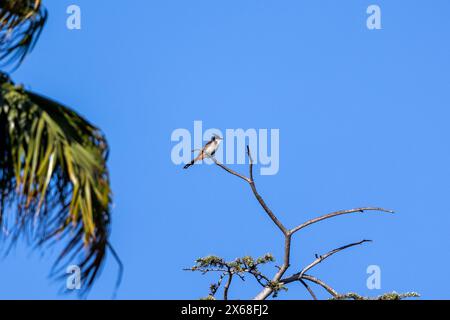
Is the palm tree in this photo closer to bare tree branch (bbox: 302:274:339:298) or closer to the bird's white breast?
bare tree branch (bbox: 302:274:339:298)

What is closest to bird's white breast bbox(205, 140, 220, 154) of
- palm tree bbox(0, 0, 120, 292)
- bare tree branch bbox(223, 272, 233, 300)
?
bare tree branch bbox(223, 272, 233, 300)

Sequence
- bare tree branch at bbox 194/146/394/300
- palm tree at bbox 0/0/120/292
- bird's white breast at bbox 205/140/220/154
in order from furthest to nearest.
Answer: bird's white breast at bbox 205/140/220/154 < bare tree branch at bbox 194/146/394/300 < palm tree at bbox 0/0/120/292

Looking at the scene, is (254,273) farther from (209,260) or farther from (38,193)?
(38,193)

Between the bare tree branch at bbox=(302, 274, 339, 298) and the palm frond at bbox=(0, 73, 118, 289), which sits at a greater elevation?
the palm frond at bbox=(0, 73, 118, 289)

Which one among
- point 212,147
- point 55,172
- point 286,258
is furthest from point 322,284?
point 212,147

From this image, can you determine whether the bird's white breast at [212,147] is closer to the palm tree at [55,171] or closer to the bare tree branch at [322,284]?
the bare tree branch at [322,284]

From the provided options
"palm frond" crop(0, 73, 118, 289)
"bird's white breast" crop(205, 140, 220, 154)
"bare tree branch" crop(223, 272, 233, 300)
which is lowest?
"bare tree branch" crop(223, 272, 233, 300)

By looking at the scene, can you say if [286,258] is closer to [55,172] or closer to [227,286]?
[227,286]

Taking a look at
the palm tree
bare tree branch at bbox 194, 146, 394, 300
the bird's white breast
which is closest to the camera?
the palm tree

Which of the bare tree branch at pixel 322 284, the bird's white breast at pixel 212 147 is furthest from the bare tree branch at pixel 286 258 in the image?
the bird's white breast at pixel 212 147
